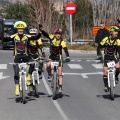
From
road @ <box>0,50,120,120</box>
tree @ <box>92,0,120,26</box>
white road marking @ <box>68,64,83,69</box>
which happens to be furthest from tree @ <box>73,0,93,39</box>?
road @ <box>0,50,120,120</box>

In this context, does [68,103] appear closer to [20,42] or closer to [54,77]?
[54,77]

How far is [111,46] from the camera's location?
1484 centimetres

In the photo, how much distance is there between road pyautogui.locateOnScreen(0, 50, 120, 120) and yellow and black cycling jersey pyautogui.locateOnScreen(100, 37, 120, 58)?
3.80ft

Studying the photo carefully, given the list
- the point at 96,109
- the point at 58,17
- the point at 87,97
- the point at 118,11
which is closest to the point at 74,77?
the point at 87,97

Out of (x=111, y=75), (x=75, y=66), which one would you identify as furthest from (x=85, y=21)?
(x=111, y=75)

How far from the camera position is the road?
12266 mm

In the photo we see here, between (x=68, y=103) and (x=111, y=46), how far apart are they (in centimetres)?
190

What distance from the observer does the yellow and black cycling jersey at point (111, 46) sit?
14781mm

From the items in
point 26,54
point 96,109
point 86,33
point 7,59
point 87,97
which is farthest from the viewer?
point 86,33

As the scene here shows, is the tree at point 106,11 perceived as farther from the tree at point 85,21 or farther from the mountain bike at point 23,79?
the mountain bike at point 23,79

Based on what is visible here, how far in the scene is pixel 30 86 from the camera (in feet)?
50.1

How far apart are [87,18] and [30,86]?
28.8 m

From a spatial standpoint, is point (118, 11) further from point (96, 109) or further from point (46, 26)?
point (96, 109)

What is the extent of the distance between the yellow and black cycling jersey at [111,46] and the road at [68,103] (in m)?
1.16
